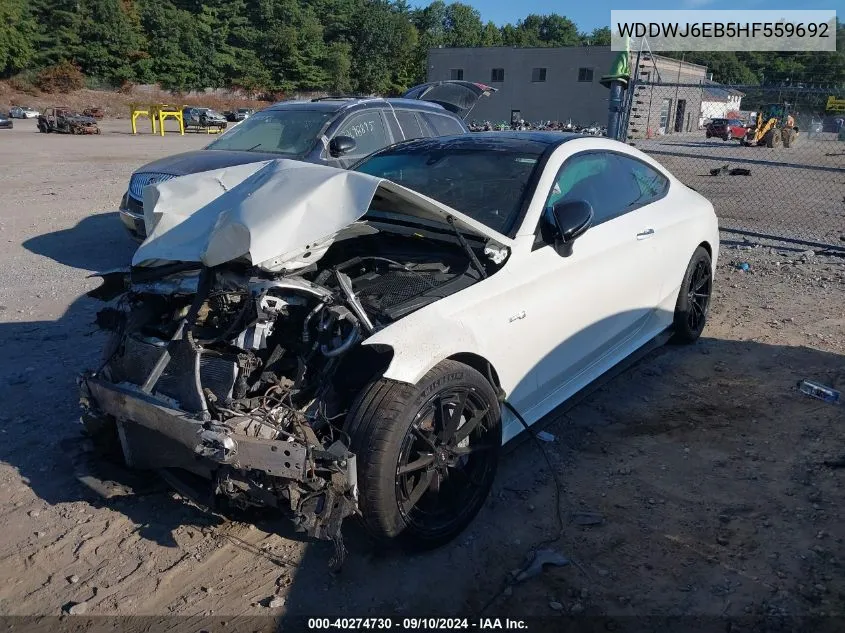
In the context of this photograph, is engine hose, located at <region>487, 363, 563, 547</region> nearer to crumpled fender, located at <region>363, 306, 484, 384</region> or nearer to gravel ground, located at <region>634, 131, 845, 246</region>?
crumpled fender, located at <region>363, 306, 484, 384</region>

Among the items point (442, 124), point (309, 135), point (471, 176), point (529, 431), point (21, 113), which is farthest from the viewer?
point (21, 113)

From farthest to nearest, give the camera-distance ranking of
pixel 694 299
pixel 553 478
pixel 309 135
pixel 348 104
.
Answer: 1. pixel 348 104
2. pixel 309 135
3. pixel 694 299
4. pixel 553 478

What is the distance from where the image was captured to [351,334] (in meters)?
2.97

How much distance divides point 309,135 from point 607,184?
178 inches

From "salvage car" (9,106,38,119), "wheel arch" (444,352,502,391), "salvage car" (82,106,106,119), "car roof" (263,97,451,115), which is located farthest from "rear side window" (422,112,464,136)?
"salvage car" (9,106,38,119)

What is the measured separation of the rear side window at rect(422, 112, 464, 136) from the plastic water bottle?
5576 millimetres

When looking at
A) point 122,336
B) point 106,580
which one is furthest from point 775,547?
point 122,336

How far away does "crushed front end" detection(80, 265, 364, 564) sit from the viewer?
2693 millimetres

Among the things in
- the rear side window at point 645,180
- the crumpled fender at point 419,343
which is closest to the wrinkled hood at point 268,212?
the crumpled fender at point 419,343

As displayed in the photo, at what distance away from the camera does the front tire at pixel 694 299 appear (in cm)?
530

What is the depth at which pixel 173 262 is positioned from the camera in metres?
3.48

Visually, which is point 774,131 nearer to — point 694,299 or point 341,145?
point 341,145

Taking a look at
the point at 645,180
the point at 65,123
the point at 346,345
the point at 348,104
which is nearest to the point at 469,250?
the point at 346,345

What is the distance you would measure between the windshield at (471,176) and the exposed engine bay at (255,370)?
1.63 feet
